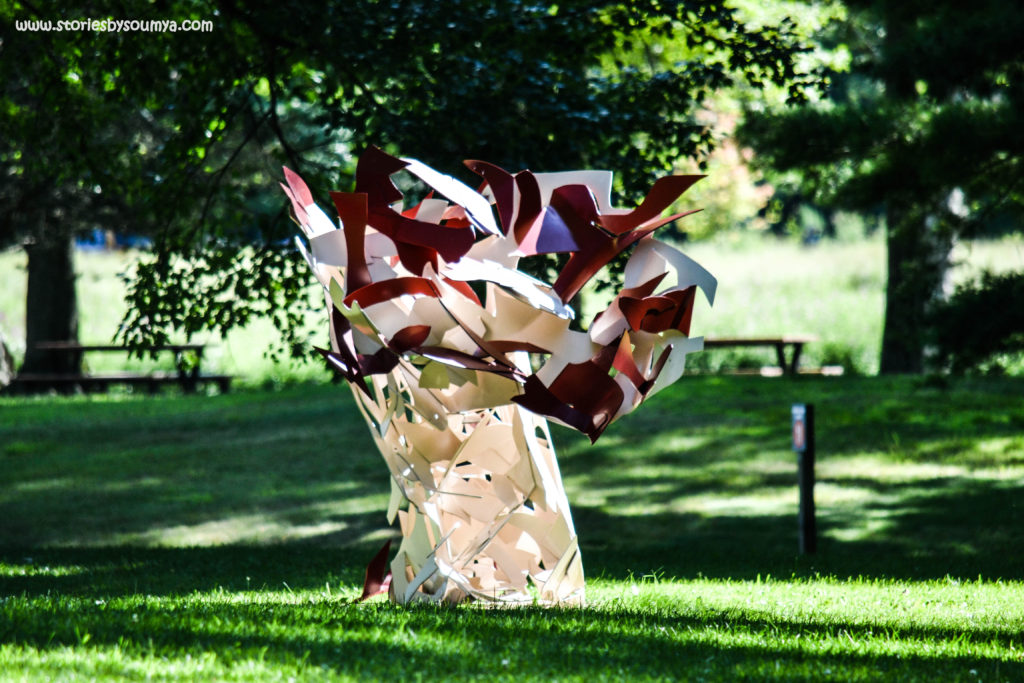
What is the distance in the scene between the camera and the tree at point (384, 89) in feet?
27.5

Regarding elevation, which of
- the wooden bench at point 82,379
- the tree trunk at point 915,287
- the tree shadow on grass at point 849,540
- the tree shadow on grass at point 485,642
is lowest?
the tree shadow on grass at point 849,540

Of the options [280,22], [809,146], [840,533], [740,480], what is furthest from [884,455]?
[280,22]

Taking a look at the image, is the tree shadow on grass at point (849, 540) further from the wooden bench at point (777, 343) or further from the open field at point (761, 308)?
the open field at point (761, 308)

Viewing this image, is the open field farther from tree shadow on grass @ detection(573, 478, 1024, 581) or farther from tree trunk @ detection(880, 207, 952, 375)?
tree shadow on grass @ detection(573, 478, 1024, 581)

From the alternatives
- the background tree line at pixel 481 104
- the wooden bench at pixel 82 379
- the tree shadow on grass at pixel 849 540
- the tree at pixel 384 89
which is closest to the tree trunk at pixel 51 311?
the wooden bench at pixel 82 379

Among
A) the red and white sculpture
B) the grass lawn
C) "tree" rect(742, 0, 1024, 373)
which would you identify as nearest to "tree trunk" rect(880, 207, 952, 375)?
"tree" rect(742, 0, 1024, 373)

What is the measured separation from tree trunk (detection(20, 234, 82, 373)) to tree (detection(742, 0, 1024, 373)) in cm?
1312

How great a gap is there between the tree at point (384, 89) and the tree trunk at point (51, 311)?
372 inches

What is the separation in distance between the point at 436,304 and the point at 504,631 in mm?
1527

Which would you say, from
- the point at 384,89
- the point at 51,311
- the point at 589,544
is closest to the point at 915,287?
the point at 589,544

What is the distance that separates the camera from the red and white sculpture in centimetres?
506

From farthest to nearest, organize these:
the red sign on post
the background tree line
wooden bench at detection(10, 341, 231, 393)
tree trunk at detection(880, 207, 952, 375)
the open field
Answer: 1. the open field
2. wooden bench at detection(10, 341, 231, 393)
3. tree trunk at detection(880, 207, 952, 375)
4. the red sign on post
5. the background tree line

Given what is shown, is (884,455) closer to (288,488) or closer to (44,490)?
(288,488)

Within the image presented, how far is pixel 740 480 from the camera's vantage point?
39.6ft
